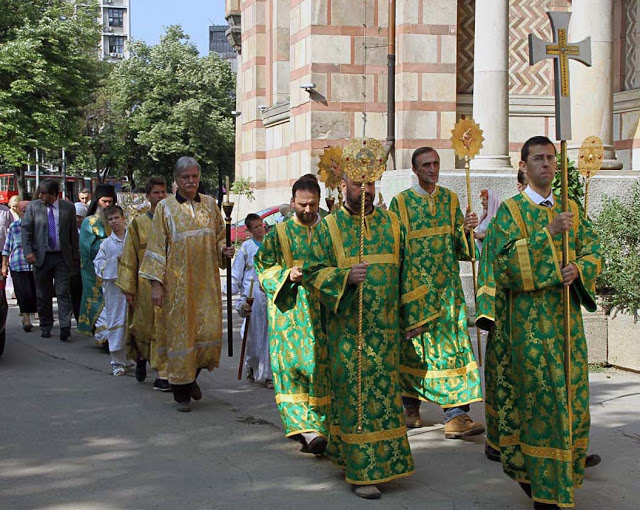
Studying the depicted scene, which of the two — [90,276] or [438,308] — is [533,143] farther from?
[90,276]

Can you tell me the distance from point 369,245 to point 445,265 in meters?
1.66

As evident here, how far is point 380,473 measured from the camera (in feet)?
19.6

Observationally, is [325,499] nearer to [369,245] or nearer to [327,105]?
[369,245]

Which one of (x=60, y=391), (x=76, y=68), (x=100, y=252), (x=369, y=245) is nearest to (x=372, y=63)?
(x=100, y=252)

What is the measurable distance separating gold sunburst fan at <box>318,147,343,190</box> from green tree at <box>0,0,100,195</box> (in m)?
32.6

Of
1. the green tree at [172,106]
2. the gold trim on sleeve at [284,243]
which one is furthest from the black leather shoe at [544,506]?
the green tree at [172,106]

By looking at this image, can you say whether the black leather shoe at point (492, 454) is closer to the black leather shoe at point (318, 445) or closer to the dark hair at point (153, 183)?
the black leather shoe at point (318, 445)

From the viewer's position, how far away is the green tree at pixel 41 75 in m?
39.2

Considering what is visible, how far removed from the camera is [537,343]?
5.61 meters

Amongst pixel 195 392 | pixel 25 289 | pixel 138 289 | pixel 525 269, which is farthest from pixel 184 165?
pixel 25 289

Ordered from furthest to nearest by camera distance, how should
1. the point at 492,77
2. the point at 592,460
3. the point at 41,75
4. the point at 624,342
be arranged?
the point at 41,75 < the point at 492,77 < the point at 624,342 < the point at 592,460

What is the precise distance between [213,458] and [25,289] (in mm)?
7839

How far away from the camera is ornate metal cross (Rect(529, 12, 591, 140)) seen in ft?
19.0

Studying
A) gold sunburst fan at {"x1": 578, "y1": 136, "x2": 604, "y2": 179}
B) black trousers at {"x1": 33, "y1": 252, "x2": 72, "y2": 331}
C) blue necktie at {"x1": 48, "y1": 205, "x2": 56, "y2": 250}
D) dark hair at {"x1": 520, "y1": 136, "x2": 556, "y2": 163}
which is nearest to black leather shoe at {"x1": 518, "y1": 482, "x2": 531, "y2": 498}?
dark hair at {"x1": 520, "y1": 136, "x2": 556, "y2": 163}
